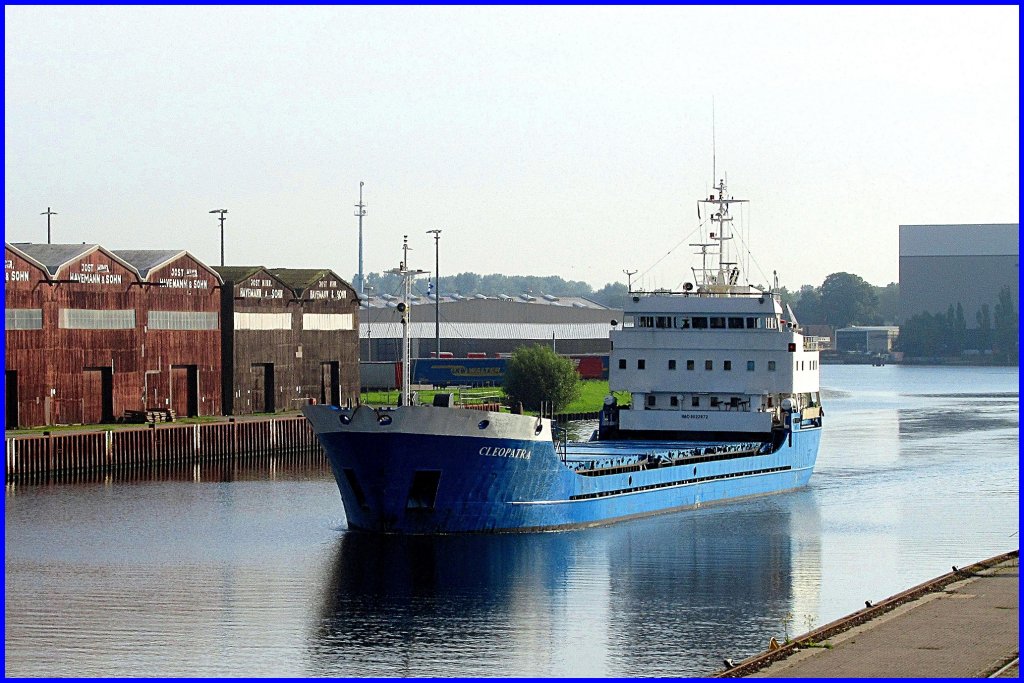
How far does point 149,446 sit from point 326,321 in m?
21.6

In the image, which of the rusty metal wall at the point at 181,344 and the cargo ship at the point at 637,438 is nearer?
the cargo ship at the point at 637,438

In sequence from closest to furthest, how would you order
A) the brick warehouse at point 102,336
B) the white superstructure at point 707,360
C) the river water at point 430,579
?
the river water at point 430,579 < the white superstructure at point 707,360 < the brick warehouse at point 102,336

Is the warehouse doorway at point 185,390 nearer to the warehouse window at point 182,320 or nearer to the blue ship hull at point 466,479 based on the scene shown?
the warehouse window at point 182,320

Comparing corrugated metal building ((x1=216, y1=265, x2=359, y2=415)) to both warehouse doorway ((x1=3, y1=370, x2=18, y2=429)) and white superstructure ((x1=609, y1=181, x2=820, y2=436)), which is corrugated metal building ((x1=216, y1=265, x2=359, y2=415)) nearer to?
warehouse doorway ((x1=3, y1=370, x2=18, y2=429))

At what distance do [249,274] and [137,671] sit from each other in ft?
166

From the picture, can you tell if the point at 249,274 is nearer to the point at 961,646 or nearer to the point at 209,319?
the point at 209,319

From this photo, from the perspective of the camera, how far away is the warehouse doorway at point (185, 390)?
7306cm

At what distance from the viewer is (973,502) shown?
50969mm

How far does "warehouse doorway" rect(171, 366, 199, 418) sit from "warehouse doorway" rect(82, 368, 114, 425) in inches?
185

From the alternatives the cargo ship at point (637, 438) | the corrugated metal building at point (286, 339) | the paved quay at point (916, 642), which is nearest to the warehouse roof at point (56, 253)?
the corrugated metal building at point (286, 339)

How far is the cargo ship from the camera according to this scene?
39.6 metres

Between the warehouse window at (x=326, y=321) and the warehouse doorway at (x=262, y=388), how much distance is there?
3.80 meters

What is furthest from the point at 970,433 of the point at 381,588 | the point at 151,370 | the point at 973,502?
the point at 381,588

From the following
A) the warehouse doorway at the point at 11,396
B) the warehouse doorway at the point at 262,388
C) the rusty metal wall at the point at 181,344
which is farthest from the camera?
the warehouse doorway at the point at 262,388
